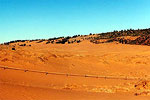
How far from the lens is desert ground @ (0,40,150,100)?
1013 cm

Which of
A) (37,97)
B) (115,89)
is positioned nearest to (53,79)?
(115,89)

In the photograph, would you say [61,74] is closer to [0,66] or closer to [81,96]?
[0,66]

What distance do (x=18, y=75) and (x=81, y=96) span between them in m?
4.54

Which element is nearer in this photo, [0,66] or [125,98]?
[125,98]

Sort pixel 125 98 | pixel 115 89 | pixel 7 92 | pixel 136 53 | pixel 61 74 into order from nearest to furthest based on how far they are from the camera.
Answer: pixel 7 92 < pixel 125 98 < pixel 115 89 < pixel 61 74 < pixel 136 53

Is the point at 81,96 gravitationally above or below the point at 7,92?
below

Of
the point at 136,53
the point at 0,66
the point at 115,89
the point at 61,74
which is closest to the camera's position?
the point at 115,89

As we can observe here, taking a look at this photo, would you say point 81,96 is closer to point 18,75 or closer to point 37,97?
point 37,97

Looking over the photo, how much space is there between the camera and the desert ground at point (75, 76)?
399 inches

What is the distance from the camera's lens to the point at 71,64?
17656 mm

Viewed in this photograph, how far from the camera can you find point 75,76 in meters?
15.1

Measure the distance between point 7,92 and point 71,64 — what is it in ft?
29.8

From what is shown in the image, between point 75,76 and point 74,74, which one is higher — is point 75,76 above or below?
below

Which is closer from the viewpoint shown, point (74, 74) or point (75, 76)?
point (75, 76)
